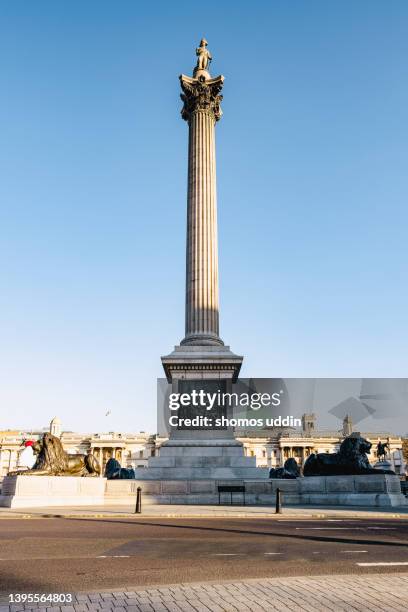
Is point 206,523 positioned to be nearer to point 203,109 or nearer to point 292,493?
point 292,493

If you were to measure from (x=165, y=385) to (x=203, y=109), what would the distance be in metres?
19.9

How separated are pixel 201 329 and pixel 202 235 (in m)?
6.49

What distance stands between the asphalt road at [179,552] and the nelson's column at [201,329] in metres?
12.9

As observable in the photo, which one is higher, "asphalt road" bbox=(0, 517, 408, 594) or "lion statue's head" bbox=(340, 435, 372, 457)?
"lion statue's head" bbox=(340, 435, 372, 457)

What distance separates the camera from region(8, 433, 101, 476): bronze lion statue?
88.2 feet

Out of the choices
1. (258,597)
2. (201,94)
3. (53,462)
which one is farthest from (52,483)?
(201,94)

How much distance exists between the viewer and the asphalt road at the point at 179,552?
848cm

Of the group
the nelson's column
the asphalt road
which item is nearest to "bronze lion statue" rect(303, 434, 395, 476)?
the nelson's column

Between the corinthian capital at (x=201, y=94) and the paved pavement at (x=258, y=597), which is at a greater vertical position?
the corinthian capital at (x=201, y=94)

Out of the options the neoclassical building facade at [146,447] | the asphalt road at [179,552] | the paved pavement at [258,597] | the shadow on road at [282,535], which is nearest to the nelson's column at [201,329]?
the shadow on road at [282,535]

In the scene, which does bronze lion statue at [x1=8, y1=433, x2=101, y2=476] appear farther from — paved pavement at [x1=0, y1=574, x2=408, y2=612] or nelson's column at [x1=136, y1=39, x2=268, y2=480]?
paved pavement at [x1=0, y1=574, x2=408, y2=612]

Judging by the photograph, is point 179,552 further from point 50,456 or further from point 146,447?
point 146,447

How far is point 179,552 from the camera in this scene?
11117 mm

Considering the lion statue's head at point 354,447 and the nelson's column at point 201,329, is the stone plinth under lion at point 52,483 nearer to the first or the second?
the nelson's column at point 201,329
